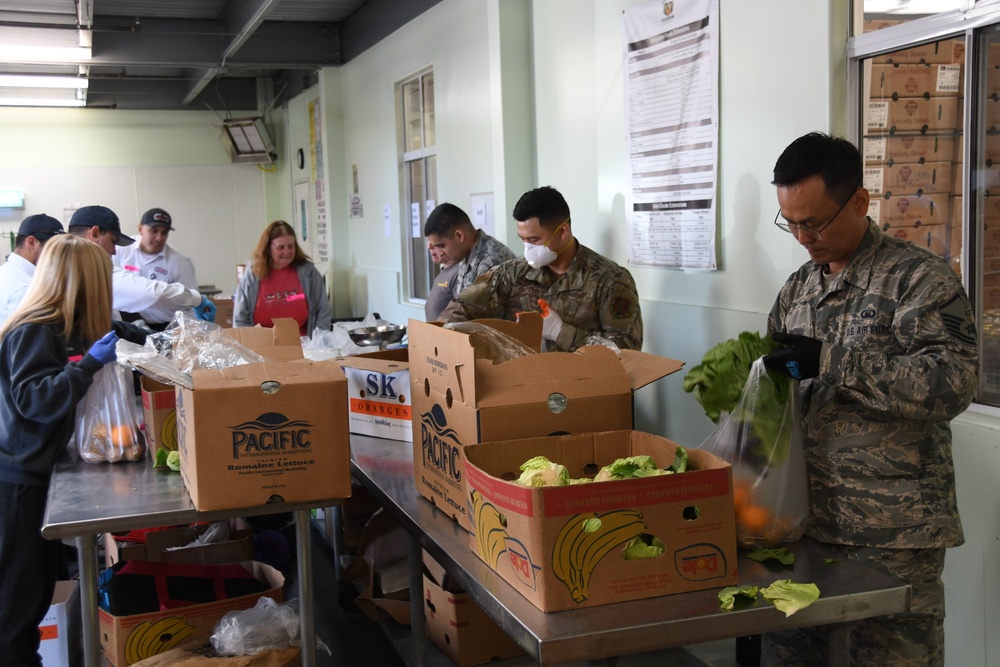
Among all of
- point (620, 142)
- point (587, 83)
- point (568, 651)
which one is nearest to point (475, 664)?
point (568, 651)

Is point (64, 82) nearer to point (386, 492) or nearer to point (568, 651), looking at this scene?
point (386, 492)

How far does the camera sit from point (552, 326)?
325 cm

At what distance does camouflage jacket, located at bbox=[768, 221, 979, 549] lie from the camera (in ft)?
5.64

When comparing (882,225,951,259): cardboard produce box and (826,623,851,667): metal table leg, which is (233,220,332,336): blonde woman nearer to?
(882,225,951,259): cardboard produce box

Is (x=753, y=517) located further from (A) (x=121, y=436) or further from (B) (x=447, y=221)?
(B) (x=447, y=221)

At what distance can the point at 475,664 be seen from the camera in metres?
2.64

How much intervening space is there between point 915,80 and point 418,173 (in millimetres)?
4519

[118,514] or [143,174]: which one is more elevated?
[143,174]

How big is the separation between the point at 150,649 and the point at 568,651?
1593 mm

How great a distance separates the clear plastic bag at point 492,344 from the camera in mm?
2346

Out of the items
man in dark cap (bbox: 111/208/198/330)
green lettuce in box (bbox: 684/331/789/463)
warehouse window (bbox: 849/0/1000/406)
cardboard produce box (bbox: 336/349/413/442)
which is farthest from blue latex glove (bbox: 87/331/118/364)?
man in dark cap (bbox: 111/208/198/330)

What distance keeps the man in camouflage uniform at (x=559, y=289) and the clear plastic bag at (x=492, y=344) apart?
861mm

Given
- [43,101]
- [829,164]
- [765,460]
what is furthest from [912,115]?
[43,101]

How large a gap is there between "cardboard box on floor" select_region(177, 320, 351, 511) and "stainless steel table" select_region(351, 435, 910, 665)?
1.49 feet
